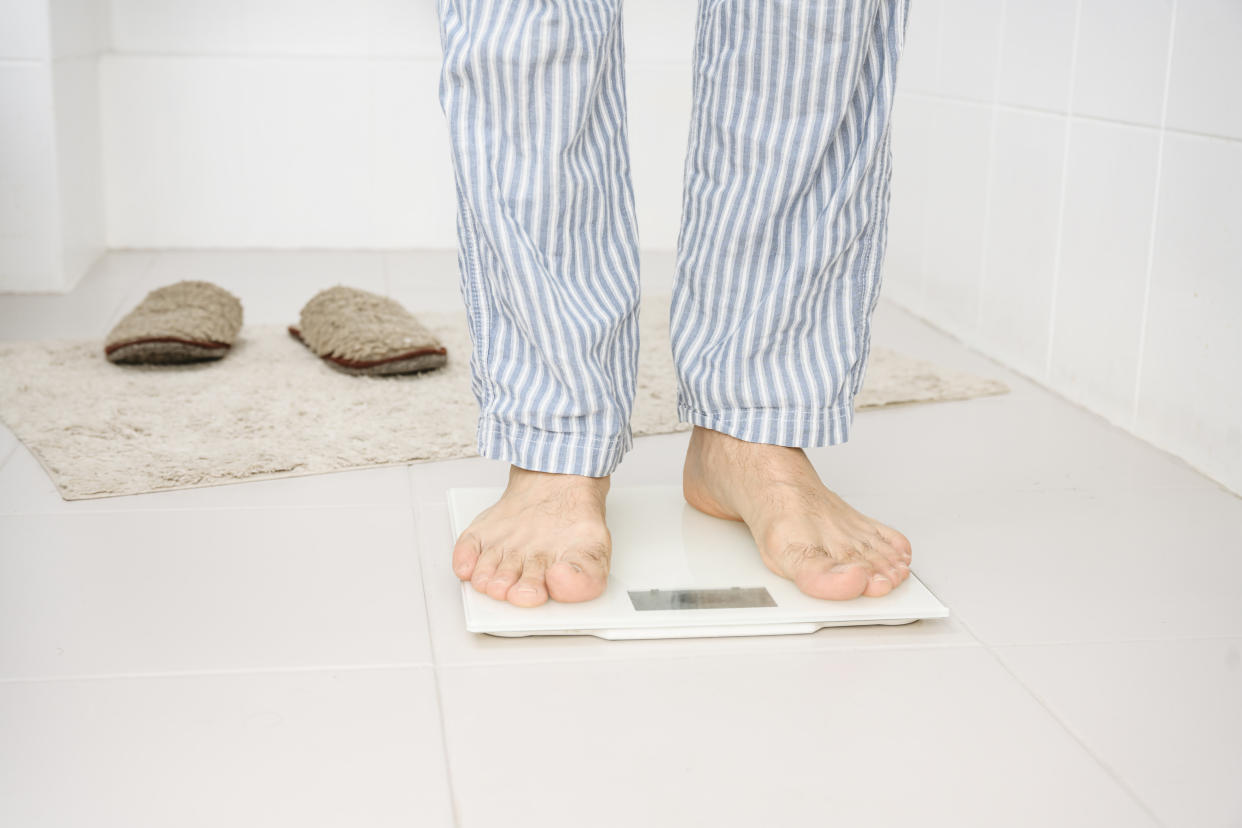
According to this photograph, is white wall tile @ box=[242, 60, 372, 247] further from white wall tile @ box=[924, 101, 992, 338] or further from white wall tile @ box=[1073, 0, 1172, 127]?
white wall tile @ box=[1073, 0, 1172, 127]

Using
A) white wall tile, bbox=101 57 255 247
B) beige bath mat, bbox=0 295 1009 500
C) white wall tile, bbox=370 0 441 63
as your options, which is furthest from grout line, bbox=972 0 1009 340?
white wall tile, bbox=101 57 255 247

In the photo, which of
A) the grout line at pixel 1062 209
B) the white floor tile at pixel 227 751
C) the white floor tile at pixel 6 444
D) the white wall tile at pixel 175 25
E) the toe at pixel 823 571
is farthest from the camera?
the white wall tile at pixel 175 25

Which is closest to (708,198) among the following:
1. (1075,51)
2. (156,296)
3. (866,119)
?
(866,119)

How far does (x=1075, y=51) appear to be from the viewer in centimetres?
144

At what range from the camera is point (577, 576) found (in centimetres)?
84

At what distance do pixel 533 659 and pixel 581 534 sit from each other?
4.5 inches

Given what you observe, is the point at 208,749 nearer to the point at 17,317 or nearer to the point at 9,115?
the point at 17,317

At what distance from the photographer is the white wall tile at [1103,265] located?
1.31 metres

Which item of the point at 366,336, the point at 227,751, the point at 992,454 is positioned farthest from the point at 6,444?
the point at 992,454

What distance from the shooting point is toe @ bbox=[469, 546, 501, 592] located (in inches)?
33.7

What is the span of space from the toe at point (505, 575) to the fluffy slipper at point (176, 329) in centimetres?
74

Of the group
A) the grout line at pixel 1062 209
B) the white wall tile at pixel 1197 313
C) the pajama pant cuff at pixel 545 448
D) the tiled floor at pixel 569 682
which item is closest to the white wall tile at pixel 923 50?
the grout line at pixel 1062 209

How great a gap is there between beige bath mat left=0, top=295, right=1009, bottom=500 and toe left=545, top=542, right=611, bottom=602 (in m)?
0.38

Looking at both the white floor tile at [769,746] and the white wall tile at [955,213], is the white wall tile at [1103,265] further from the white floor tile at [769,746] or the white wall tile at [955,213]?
the white floor tile at [769,746]
